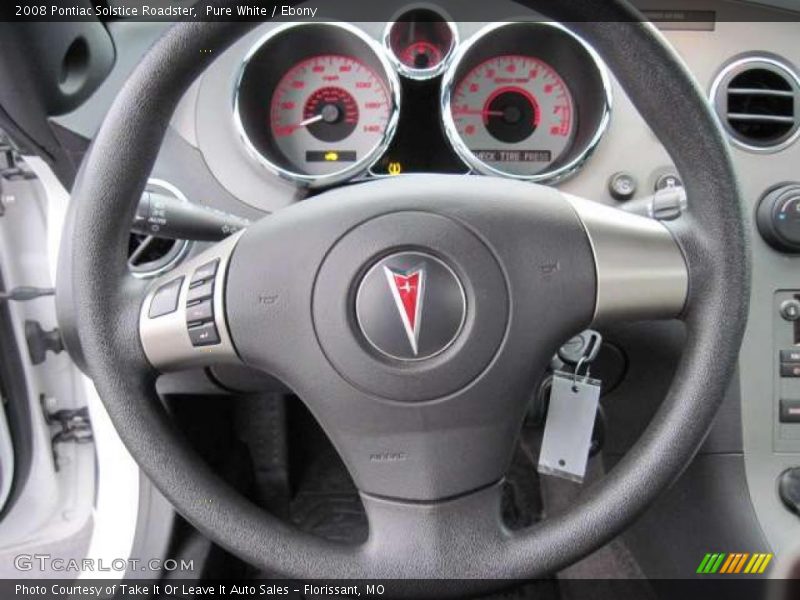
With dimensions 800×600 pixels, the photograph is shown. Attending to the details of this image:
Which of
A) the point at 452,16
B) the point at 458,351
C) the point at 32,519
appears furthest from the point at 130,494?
the point at 452,16

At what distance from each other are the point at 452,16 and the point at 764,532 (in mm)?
942

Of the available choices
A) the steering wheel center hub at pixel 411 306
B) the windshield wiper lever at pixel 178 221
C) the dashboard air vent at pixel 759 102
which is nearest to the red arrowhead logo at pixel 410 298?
the steering wheel center hub at pixel 411 306

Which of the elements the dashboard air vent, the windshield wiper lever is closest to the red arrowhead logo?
the windshield wiper lever

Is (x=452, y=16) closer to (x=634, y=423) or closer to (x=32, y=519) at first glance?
(x=634, y=423)

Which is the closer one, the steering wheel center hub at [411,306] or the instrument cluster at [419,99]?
the steering wheel center hub at [411,306]

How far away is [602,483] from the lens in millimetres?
785

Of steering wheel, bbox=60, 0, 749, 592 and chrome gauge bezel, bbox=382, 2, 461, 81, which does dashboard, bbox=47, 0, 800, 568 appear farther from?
steering wheel, bbox=60, 0, 749, 592

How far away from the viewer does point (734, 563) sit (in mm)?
1173

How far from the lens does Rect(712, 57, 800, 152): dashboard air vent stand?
3.87 ft

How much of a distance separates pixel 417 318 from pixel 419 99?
0.60 meters

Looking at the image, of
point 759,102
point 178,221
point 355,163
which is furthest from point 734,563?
point 178,221

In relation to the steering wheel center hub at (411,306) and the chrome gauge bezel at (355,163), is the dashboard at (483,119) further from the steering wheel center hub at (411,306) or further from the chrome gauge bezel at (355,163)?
the steering wheel center hub at (411,306)

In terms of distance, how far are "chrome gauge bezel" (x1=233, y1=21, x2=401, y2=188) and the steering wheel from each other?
0.37 m

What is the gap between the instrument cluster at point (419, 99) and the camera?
1212mm
